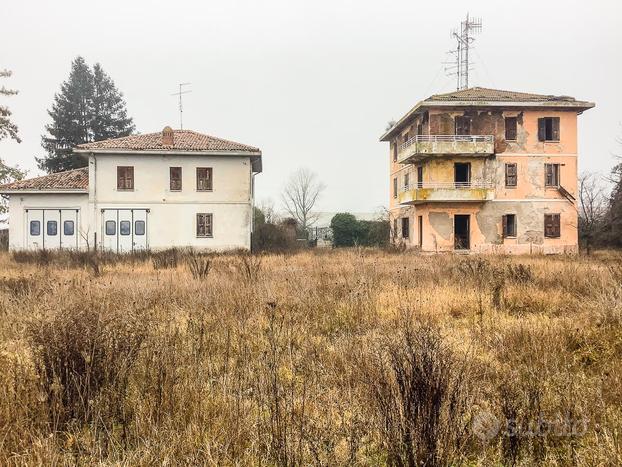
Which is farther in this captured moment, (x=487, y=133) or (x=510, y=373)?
(x=487, y=133)

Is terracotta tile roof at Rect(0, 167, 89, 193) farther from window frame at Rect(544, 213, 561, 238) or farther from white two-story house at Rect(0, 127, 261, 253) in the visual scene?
window frame at Rect(544, 213, 561, 238)

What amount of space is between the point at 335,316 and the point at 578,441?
4.30 m

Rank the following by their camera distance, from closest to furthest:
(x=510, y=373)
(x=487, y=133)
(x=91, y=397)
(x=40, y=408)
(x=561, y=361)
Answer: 1. (x=40, y=408)
2. (x=91, y=397)
3. (x=510, y=373)
4. (x=561, y=361)
5. (x=487, y=133)

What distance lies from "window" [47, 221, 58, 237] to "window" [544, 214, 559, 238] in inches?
1157

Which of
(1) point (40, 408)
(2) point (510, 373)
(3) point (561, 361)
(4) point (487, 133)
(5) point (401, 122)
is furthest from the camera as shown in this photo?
(5) point (401, 122)

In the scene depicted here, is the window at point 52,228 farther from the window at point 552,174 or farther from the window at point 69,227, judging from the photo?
the window at point 552,174

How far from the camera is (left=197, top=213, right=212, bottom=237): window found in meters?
27.4

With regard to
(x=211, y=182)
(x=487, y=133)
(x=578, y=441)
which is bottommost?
(x=578, y=441)

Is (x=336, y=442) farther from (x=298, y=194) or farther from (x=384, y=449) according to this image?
(x=298, y=194)

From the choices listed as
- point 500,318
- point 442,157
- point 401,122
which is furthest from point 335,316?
point 401,122

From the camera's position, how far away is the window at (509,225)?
29625mm

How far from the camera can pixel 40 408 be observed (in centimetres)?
348

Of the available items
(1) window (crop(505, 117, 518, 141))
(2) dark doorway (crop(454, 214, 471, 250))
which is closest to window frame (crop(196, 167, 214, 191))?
(2) dark doorway (crop(454, 214, 471, 250))

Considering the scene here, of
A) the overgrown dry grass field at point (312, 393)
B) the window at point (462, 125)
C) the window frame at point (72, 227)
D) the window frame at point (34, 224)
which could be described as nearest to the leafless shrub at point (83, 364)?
the overgrown dry grass field at point (312, 393)
